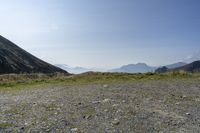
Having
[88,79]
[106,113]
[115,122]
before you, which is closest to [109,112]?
[106,113]

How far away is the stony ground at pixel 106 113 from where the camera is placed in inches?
472

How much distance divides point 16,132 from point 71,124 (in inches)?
93.5

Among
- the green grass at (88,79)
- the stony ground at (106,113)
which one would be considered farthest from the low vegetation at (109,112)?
the green grass at (88,79)

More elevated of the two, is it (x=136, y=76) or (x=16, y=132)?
(x=136, y=76)

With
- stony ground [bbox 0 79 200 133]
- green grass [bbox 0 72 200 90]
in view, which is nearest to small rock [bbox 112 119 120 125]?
stony ground [bbox 0 79 200 133]

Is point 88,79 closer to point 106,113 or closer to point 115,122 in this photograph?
point 106,113

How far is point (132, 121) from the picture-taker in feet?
41.7

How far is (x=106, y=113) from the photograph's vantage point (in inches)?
552

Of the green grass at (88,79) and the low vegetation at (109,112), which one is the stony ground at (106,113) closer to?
the low vegetation at (109,112)

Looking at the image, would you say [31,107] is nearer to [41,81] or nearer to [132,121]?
[132,121]

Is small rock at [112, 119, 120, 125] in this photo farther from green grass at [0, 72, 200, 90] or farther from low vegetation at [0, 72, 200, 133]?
green grass at [0, 72, 200, 90]

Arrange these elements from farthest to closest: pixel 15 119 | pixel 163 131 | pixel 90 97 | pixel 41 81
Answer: pixel 41 81, pixel 90 97, pixel 15 119, pixel 163 131

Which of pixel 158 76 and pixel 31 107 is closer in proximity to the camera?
pixel 31 107

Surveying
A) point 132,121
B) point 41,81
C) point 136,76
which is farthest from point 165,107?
point 41,81
